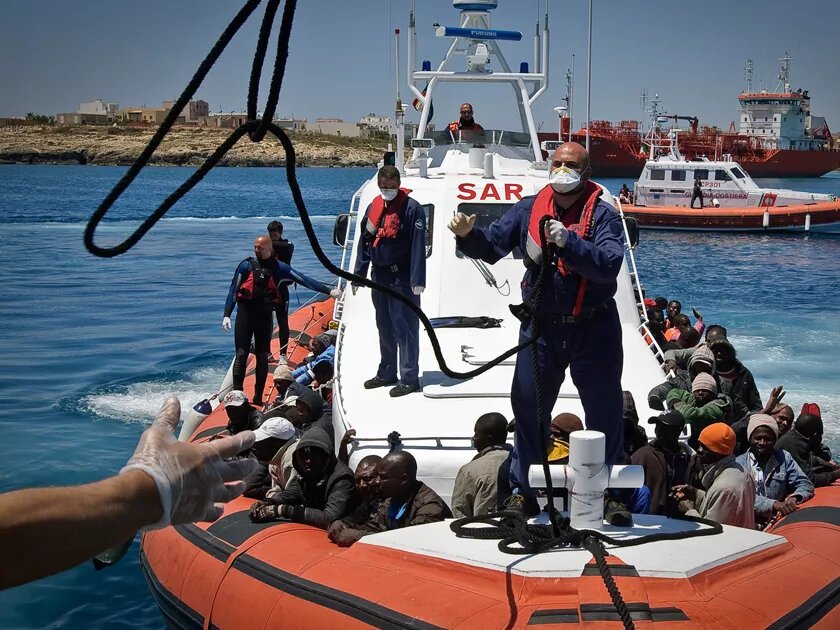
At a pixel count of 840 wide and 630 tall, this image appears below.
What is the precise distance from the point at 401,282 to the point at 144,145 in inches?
4377

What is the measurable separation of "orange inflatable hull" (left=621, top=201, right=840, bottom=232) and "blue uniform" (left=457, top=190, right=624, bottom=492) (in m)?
28.3

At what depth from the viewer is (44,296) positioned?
20.0 meters

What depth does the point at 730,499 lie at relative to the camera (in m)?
4.71

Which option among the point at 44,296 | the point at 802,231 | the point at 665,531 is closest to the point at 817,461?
the point at 665,531

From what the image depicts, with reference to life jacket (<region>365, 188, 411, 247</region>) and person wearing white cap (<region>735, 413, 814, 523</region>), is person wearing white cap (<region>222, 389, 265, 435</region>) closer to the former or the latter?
life jacket (<region>365, 188, 411, 247</region>)

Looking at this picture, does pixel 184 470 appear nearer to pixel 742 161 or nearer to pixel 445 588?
pixel 445 588

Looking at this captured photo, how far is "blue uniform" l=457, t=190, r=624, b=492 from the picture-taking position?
175 inches

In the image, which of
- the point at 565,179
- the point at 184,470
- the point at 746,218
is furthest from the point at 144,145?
the point at 184,470

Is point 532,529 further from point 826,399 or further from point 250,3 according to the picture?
point 826,399

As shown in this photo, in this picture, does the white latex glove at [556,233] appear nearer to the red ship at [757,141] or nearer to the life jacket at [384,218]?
the life jacket at [384,218]

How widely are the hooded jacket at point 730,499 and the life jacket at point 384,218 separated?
8.27ft

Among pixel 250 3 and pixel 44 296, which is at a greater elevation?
pixel 250 3

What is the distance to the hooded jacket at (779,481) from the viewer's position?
540 cm

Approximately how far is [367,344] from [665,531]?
323cm
